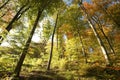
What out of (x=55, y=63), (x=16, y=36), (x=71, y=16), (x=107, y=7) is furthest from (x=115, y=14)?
(x=16, y=36)

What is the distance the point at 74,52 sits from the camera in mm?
18797

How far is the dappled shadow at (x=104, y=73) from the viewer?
10.9 m

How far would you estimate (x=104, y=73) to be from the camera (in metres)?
11.7

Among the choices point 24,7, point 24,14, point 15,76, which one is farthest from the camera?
point 24,14

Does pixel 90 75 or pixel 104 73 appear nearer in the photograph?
pixel 104 73

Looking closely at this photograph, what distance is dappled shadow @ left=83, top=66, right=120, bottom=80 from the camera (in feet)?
35.6

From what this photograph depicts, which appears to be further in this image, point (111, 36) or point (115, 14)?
point (111, 36)

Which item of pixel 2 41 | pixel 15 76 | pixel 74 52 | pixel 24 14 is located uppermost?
pixel 24 14

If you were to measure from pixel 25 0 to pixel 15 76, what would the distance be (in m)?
6.59

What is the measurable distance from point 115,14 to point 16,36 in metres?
16.7

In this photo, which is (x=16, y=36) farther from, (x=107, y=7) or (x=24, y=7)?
(x=107, y=7)

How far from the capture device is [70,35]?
26.8 meters

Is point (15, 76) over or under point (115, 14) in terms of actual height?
under

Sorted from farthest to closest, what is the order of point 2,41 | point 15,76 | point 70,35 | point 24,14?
point 70,35 < point 24,14 < point 15,76 < point 2,41
